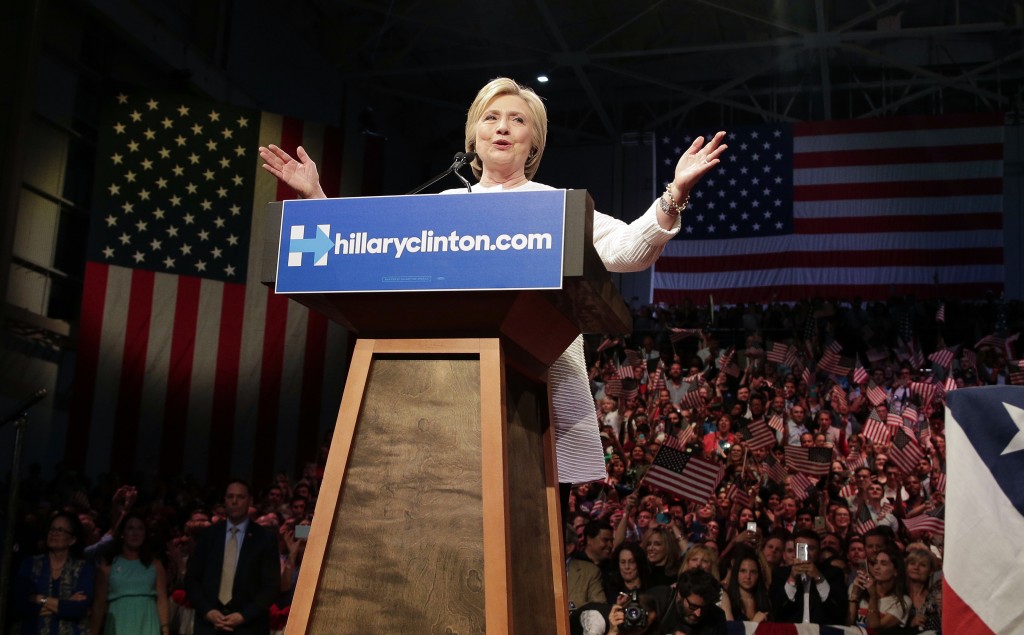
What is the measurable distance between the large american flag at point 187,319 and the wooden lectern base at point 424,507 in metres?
9.26

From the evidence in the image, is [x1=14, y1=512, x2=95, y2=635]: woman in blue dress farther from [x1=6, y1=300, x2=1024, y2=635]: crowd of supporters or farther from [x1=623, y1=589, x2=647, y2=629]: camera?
[x1=623, y1=589, x2=647, y2=629]: camera

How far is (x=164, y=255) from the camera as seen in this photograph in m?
11.3

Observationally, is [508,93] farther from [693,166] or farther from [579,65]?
[579,65]

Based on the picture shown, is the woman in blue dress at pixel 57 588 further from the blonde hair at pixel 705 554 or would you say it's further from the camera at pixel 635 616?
the blonde hair at pixel 705 554

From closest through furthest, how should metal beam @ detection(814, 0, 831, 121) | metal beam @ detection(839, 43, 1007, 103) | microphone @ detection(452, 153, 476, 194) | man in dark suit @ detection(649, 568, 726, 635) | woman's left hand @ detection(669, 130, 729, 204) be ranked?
woman's left hand @ detection(669, 130, 729, 204) < microphone @ detection(452, 153, 476, 194) < man in dark suit @ detection(649, 568, 726, 635) < metal beam @ detection(814, 0, 831, 121) < metal beam @ detection(839, 43, 1007, 103)

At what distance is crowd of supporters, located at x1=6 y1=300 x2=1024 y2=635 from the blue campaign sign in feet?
8.24

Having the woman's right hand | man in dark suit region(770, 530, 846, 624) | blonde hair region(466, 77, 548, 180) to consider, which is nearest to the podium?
the woman's right hand

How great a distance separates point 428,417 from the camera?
71.8 inches

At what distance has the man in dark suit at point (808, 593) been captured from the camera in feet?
18.4

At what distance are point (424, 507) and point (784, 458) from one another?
7728 mm

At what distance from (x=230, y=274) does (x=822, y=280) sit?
900cm

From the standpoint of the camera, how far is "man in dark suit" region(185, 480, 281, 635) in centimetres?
555

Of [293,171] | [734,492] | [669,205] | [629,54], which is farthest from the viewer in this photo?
[629,54]

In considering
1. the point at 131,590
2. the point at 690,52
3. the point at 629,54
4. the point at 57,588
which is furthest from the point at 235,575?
the point at 690,52
